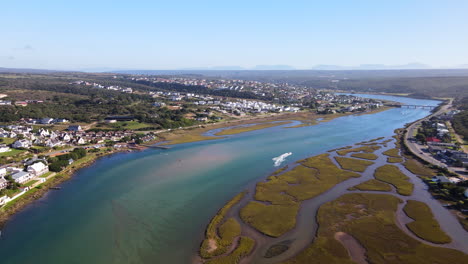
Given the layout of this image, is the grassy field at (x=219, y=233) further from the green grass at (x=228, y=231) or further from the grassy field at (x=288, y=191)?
the grassy field at (x=288, y=191)

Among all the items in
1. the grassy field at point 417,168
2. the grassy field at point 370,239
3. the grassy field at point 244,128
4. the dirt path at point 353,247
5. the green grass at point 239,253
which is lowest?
the grassy field at point 244,128

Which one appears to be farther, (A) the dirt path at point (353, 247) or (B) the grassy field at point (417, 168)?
(B) the grassy field at point (417, 168)

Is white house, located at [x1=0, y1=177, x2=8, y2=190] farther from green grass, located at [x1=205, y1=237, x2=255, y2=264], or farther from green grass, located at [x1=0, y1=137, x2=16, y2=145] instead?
green grass, located at [x1=205, y1=237, x2=255, y2=264]

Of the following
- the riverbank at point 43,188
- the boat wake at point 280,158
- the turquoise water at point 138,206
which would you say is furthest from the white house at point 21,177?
the boat wake at point 280,158

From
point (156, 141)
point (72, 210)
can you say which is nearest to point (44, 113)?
point (156, 141)

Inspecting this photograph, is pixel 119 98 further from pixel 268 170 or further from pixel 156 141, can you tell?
pixel 268 170

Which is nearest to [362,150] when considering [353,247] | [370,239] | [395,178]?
[395,178]
